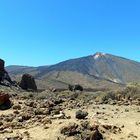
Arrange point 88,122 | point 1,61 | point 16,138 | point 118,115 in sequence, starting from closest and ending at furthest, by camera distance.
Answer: point 16,138, point 88,122, point 118,115, point 1,61

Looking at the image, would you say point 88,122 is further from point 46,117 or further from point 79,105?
point 79,105

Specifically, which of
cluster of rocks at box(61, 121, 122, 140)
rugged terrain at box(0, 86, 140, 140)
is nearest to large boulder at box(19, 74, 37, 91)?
rugged terrain at box(0, 86, 140, 140)

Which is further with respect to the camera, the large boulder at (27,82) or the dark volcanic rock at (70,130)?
the large boulder at (27,82)

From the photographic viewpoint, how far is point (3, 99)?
58.5 feet

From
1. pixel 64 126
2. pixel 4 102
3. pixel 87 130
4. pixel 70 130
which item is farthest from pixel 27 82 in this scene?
pixel 87 130

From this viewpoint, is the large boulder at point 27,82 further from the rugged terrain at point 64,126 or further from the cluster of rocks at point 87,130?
the cluster of rocks at point 87,130

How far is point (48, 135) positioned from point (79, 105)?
24.7 feet

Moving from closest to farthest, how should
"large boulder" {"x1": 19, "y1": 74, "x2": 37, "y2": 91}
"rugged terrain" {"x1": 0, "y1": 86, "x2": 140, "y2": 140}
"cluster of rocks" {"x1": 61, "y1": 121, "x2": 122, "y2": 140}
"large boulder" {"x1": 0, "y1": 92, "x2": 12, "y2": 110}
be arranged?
"cluster of rocks" {"x1": 61, "y1": 121, "x2": 122, "y2": 140}
"rugged terrain" {"x1": 0, "y1": 86, "x2": 140, "y2": 140}
"large boulder" {"x1": 0, "y1": 92, "x2": 12, "y2": 110}
"large boulder" {"x1": 19, "y1": 74, "x2": 37, "y2": 91}

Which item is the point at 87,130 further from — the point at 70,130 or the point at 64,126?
the point at 64,126

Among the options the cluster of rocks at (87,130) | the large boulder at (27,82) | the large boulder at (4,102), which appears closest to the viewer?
the cluster of rocks at (87,130)

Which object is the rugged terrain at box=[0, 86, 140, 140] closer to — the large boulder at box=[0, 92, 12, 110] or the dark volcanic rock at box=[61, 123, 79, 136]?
the dark volcanic rock at box=[61, 123, 79, 136]

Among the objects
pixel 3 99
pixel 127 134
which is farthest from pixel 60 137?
pixel 3 99

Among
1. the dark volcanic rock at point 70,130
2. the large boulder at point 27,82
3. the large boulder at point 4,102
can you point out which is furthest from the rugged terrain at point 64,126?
the large boulder at point 27,82

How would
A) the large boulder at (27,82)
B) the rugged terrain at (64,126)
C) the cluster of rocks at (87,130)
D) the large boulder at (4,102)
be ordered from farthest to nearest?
the large boulder at (27,82) → the large boulder at (4,102) → the rugged terrain at (64,126) → the cluster of rocks at (87,130)
